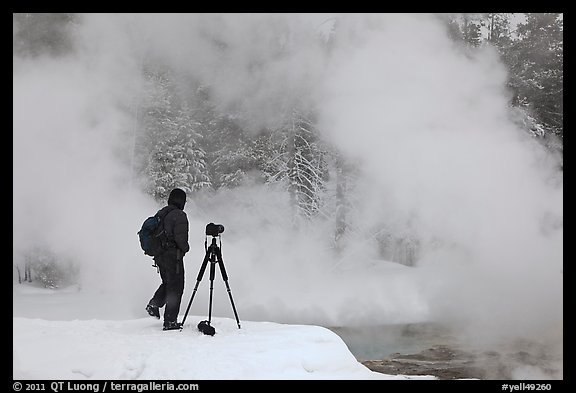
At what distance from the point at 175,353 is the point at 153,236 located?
55.2 inches

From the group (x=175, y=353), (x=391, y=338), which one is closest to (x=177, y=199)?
(x=175, y=353)

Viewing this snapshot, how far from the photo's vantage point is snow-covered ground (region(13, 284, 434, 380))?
398 cm

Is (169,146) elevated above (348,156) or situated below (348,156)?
above

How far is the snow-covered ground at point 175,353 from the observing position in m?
3.98

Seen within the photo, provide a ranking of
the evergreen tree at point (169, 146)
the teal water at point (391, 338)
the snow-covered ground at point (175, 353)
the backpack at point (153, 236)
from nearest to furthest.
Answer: the snow-covered ground at point (175, 353), the backpack at point (153, 236), the teal water at point (391, 338), the evergreen tree at point (169, 146)

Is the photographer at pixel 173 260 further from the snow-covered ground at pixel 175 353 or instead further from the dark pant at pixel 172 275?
the snow-covered ground at pixel 175 353

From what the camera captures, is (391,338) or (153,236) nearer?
(153,236)

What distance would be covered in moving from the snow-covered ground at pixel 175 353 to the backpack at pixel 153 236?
2.69 ft

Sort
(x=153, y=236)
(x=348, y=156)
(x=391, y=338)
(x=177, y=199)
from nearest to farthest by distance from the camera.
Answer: (x=153, y=236) → (x=177, y=199) → (x=391, y=338) → (x=348, y=156)

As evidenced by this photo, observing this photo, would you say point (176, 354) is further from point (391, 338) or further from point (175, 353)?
point (391, 338)

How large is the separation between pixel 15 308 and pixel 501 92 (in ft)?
29.7

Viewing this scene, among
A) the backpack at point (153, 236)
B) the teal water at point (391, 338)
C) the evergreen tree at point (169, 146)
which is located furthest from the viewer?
the evergreen tree at point (169, 146)

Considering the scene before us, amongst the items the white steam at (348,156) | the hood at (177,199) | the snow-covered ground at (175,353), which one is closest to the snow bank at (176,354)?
the snow-covered ground at (175,353)

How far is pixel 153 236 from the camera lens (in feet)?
17.5
